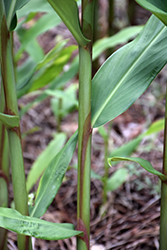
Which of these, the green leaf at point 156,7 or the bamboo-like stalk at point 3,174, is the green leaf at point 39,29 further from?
the green leaf at point 156,7

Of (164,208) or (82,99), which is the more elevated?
(82,99)

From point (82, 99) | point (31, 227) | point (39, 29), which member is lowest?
point (31, 227)

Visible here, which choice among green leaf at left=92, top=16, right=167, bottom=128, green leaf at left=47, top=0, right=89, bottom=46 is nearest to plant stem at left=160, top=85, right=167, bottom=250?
green leaf at left=92, top=16, right=167, bottom=128

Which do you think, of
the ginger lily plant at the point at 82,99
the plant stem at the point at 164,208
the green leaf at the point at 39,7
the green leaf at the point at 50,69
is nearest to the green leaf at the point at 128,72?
the ginger lily plant at the point at 82,99

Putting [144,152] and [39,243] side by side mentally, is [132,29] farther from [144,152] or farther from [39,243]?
[39,243]

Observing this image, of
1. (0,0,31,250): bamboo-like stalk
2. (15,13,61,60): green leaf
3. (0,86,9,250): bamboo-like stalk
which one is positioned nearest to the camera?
(0,0,31,250): bamboo-like stalk

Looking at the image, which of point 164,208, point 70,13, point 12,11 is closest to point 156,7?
point 70,13

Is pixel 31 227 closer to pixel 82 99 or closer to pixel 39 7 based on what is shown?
pixel 82 99

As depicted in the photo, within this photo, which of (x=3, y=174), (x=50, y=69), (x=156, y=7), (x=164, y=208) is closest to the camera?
(x=156, y=7)

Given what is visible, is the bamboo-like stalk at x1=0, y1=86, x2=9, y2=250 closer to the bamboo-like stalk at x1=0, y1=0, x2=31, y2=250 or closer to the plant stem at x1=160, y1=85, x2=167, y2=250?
the bamboo-like stalk at x1=0, y1=0, x2=31, y2=250
